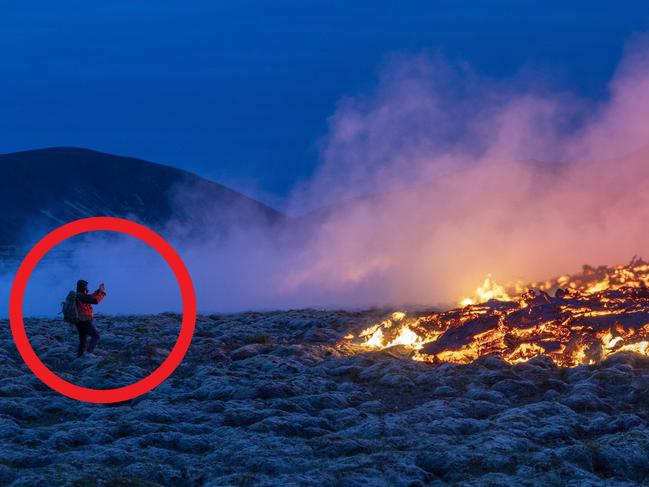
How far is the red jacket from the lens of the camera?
108 ft

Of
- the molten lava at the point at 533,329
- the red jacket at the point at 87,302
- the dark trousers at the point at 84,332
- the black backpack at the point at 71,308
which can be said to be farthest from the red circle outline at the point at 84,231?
the molten lava at the point at 533,329

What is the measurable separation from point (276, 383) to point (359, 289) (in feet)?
140

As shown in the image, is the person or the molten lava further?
the molten lava

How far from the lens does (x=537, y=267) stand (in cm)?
6022

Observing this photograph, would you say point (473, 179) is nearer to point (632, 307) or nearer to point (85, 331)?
point (632, 307)

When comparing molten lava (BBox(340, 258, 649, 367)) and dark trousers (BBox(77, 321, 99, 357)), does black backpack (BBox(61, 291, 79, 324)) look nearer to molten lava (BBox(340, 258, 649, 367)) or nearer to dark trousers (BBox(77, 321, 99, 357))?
dark trousers (BBox(77, 321, 99, 357))

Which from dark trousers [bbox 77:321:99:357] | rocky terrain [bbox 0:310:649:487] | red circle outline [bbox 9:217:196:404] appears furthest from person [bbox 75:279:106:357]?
red circle outline [bbox 9:217:196:404]

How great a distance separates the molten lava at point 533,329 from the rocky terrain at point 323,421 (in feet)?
4.37

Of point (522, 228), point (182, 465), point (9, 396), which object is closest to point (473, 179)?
point (522, 228)

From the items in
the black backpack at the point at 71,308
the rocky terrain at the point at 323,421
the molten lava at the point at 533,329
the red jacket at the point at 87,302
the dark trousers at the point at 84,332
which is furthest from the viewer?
the dark trousers at the point at 84,332

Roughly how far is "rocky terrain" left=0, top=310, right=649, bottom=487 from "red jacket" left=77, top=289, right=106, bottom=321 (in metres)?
2.10

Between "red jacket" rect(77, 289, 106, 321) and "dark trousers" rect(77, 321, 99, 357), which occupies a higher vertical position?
"red jacket" rect(77, 289, 106, 321)

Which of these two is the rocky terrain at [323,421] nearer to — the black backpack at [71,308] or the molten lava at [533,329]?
the molten lava at [533,329]

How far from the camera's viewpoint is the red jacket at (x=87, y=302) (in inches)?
1300
